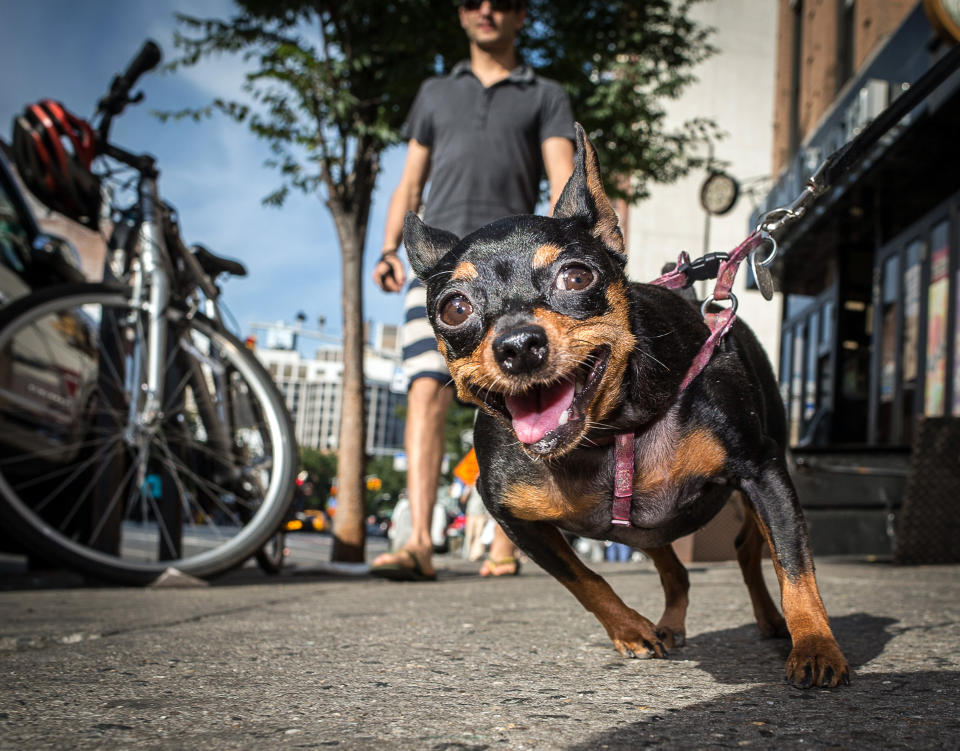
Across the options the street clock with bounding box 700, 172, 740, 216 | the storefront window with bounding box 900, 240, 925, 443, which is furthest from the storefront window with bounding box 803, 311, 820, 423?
the storefront window with bounding box 900, 240, 925, 443

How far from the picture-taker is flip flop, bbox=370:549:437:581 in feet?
15.1

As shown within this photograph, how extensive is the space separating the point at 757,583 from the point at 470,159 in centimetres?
259

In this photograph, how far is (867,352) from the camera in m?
13.7

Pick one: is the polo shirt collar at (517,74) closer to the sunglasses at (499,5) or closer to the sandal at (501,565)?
the sunglasses at (499,5)

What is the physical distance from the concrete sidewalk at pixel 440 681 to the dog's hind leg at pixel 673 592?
0.07 metres

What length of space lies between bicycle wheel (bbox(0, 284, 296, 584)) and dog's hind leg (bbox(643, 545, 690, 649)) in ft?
7.42

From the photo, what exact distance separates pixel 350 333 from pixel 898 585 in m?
5.75

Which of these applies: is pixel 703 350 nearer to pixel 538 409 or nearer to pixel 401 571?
pixel 538 409

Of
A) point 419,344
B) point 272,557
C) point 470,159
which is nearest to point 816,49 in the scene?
point 470,159

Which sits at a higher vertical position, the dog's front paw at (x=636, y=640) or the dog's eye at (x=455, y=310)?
the dog's eye at (x=455, y=310)

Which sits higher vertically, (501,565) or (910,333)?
(910,333)

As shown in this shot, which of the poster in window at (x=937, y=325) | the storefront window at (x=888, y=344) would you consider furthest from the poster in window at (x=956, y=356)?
the storefront window at (x=888, y=344)

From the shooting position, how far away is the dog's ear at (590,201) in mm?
2112

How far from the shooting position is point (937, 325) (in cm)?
1097
